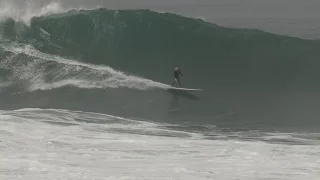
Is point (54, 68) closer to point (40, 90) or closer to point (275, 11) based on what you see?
point (40, 90)

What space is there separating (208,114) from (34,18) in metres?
12.6

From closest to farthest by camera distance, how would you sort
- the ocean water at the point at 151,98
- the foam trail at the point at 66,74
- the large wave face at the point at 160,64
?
the ocean water at the point at 151,98 < the large wave face at the point at 160,64 < the foam trail at the point at 66,74

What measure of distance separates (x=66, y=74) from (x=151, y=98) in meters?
4.04

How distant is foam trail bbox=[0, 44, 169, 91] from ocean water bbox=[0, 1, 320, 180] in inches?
1.6

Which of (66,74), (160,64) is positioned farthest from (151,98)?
(66,74)

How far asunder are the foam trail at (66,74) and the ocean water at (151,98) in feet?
0.13

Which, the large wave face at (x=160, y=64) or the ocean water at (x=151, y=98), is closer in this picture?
the ocean water at (x=151, y=98)

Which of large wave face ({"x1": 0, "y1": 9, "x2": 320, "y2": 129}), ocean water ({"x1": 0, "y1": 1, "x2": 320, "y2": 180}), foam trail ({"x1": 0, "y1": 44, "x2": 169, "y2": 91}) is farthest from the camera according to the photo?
foam trail ({"x1": 0, "y1": 44, "x2": 169, "y2": 91})

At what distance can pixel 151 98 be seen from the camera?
15273 mm

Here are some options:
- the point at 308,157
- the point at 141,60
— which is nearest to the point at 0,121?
the point at 308,157

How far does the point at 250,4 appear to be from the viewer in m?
42.3

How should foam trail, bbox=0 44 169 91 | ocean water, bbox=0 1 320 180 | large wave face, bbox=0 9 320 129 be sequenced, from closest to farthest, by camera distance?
ocean water, bbox=0 1 320 180, large wave face, bbox=0 9 320 129, foam trail, bbox=0 44 169 91

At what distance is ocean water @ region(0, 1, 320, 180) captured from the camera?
7793 millimetres

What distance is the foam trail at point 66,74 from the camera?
54.9 ft
